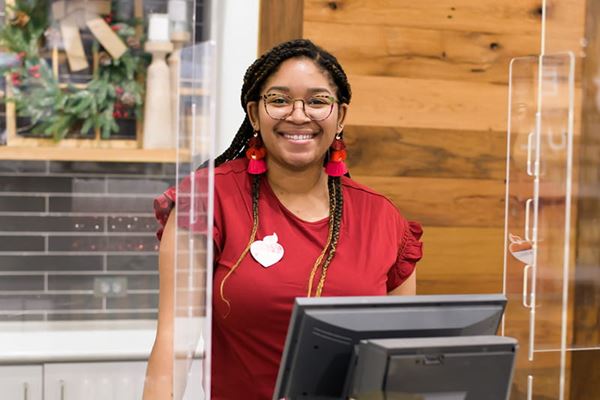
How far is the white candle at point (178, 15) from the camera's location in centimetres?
150

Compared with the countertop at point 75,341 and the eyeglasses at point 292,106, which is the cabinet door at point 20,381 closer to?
the countertop at point 75,341

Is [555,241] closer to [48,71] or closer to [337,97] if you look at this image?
[337,97]

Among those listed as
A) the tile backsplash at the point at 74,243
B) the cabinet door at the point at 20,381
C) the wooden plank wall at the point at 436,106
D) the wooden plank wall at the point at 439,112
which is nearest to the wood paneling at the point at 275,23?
the wooden plank wall at the point at 436,106

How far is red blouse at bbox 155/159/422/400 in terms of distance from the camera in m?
1.95

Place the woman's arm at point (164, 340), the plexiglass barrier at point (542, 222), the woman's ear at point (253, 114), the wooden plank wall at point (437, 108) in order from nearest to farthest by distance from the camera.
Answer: the woman's arm at point (164, 340)
the woman's ear at point (253, 114)
the plexiglass barrier at point (542, 222)
the wooden plank wall at point (437, 108)

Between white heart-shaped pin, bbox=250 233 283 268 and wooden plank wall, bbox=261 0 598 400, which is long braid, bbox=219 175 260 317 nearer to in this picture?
white heart-shaped pin, bbox=250 233 283 268

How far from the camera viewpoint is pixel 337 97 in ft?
6.84

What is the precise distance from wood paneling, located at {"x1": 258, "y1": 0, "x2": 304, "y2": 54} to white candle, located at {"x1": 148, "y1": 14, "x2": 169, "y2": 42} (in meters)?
1.18

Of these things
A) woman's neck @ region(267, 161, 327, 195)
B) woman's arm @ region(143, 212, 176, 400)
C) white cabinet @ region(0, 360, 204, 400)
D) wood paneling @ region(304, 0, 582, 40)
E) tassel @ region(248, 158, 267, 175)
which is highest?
wood paneling @ region(304, 0, 582, 40)

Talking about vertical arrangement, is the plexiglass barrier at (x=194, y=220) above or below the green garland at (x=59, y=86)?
below

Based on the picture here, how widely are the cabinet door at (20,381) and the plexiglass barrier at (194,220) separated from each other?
160cm

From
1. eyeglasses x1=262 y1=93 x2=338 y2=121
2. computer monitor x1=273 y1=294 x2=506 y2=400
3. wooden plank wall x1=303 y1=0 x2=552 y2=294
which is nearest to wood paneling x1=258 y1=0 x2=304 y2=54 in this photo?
wooden plank wall x1=303 y1=0 x2=552 y2=294

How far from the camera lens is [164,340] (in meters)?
1.66

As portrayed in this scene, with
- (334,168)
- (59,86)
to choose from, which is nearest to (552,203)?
(334,168)
